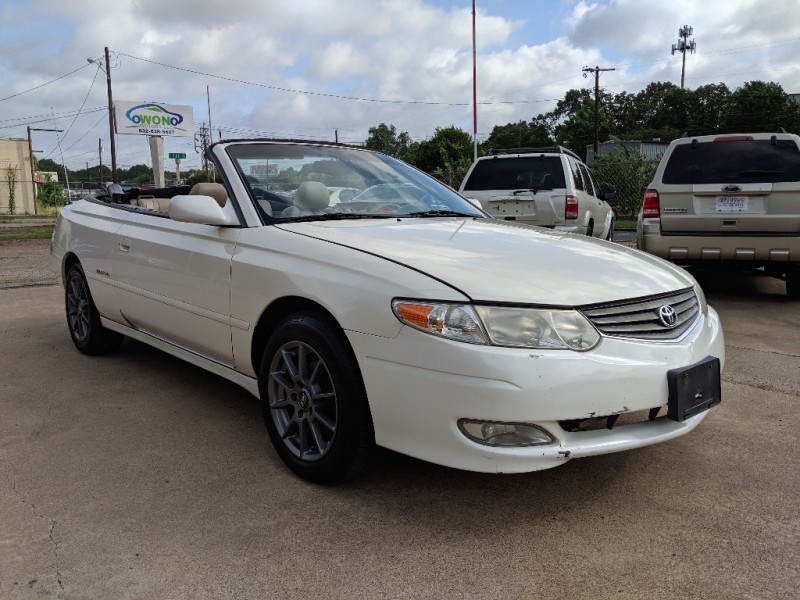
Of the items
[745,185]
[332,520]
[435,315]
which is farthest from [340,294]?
[745,185]

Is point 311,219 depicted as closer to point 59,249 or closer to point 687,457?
point 687,457

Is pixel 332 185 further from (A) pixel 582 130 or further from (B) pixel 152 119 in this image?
(A) pixel 582 130

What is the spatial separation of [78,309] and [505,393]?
398 centimetres

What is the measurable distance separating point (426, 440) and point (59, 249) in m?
4.08

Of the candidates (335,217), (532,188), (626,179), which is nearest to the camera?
(335,217)

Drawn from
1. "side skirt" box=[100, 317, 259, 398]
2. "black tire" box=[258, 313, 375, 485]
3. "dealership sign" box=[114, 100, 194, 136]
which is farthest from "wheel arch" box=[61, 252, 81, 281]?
"dealership sign" box=[114, 100, 194, 136]

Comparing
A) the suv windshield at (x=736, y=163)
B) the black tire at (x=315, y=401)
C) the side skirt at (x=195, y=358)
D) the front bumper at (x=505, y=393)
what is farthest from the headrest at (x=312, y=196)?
the suv windshield at (x=736, y=163)

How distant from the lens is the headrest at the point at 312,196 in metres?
3.44

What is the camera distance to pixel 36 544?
2436 millimetres

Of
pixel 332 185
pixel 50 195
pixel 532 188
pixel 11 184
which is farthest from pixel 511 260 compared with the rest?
pixel 50 195

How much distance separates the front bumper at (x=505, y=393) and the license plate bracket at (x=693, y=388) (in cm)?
3

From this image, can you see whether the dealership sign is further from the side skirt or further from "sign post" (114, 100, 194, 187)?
the side skirt

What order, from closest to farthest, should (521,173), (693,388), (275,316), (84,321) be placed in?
(693,388) → (275,316) → (84,321) → (521,173)

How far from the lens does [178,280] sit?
3627 mm
